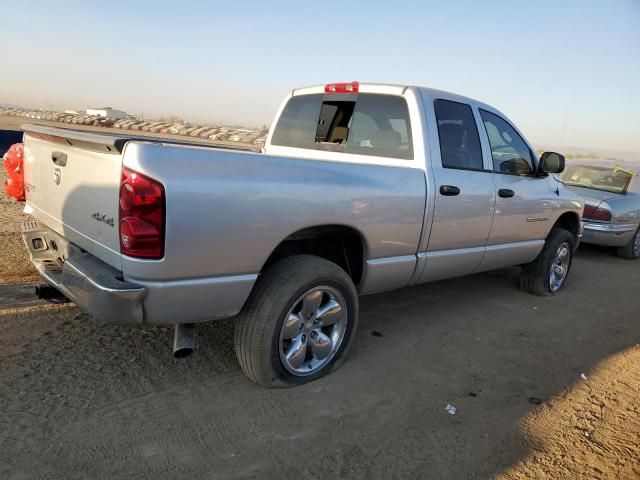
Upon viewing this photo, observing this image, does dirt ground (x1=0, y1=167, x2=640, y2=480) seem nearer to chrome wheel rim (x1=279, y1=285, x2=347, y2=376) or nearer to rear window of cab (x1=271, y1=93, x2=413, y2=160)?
chrome wheel rim (x1=279, y1=285, x2=347, y2=376)

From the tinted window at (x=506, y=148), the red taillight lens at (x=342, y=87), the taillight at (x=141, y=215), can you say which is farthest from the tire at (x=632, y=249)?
the taillight at (x=141, y=215)

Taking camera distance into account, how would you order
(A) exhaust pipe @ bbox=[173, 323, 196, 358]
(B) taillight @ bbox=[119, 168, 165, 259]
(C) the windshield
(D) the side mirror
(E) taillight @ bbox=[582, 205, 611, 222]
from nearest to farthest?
(B) taillight @ bbox=[119, 168, 165, 259] < (A) exhaust pipe @ bbox=[173, 323, 196, 358] < (D) the side mirror < (E) taillight @ bbox=[582, 205, 611, 222] < (C) the windshield

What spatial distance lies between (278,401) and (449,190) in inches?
80.2

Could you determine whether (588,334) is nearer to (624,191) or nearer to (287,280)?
(287,280)

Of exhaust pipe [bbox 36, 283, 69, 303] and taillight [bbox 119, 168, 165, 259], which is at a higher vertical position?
taillight [bbox 119, 168, 165, 259]

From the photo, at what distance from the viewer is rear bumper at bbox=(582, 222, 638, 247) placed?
313 inches

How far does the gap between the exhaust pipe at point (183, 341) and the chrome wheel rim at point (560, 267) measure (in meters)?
4.37

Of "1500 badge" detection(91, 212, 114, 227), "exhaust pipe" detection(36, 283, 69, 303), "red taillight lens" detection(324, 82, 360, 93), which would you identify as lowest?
"exhaust pipe" detection(36, 283, 69, 303)

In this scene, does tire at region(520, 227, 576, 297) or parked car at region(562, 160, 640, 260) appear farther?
parked car at region(562, 160, 640, 260)

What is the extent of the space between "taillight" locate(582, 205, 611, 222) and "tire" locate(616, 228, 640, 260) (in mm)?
880

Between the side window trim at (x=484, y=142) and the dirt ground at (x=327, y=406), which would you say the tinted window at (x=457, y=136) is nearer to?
the side window trim at (x=484, y=142)

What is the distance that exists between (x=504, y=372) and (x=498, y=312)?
143cm

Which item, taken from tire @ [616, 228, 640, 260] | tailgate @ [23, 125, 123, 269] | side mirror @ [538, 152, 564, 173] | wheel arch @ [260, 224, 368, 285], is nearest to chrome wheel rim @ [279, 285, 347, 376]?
wheel arch @ [260, 224, 368, 285]

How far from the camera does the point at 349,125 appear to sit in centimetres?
434
